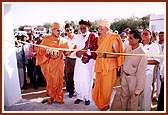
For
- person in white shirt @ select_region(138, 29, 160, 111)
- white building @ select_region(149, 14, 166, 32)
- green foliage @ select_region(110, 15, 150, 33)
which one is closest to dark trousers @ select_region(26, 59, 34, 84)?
green foliage @ select_region(110, 15, 150, 33)

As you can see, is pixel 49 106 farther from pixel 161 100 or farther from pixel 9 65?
pixel 161 100

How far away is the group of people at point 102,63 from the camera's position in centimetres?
434

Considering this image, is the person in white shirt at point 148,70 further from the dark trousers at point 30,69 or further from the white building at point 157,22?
the dark trousers at point 30,69

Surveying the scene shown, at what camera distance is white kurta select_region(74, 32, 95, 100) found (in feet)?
Result: 16.0

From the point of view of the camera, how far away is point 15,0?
14.1 feet

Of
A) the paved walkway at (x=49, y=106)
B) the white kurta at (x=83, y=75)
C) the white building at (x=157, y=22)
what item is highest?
the white building at (x=157, y=22)

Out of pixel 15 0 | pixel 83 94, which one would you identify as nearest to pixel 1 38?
pixel 15 0

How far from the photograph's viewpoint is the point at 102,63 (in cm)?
452

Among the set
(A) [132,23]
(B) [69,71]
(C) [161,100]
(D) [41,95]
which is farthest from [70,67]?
(C) [161,100]

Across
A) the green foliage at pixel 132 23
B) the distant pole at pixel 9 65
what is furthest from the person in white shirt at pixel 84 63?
the distant pole at pixel 9 65

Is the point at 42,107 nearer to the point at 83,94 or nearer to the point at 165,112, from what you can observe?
the point at 83,94

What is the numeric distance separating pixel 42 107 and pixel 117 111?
1076mm

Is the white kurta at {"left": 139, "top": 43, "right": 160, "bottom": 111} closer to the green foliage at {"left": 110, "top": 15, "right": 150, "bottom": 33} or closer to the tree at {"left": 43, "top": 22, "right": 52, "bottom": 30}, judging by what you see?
the green foliage at {"left": 110, "top": 15, "right": 150, "bottom": 33}

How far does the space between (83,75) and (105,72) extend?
0.50 metres
